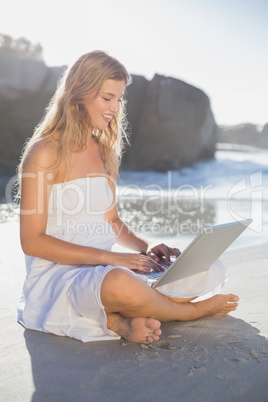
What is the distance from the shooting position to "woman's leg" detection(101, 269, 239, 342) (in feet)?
6.27

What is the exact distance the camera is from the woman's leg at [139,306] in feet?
6.27

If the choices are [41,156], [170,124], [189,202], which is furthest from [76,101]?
[170,124]

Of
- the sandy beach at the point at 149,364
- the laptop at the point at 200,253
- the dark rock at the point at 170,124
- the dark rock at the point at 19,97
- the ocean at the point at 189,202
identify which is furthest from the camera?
the dark rock at the point at 170,124

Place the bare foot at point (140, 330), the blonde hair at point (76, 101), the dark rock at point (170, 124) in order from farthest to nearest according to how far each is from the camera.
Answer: the dark rock at point (170, 124) → the blonde hair at point (76, 101) → the bare foot at point (140, 330)

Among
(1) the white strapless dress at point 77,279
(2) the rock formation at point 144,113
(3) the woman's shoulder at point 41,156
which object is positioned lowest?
(1) the white strapless dress at point 77,279

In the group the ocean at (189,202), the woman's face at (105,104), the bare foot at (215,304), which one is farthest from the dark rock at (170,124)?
the bare foot at (215,304)

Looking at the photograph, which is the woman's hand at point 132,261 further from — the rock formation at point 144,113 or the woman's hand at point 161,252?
the rock formation at point 144,113

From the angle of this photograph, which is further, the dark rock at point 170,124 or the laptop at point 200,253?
the dark rock at point 170,124

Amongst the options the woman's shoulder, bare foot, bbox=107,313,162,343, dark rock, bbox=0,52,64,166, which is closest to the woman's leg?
bare foot, bbox=107,313,162,343

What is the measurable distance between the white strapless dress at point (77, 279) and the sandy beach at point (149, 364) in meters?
0.07

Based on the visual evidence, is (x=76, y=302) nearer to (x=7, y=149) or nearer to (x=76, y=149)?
(x=76, y=149)

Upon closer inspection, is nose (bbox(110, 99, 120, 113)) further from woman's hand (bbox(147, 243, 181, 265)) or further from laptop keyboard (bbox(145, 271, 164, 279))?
laptop keyboard (bbox(145, 271, 164, 279))

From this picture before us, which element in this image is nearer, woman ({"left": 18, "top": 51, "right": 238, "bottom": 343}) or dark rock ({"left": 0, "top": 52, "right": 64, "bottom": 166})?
woman ({"left": 18, "top": 51, "right": 238, "bottom": 343})

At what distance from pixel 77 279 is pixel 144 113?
11082 mm
